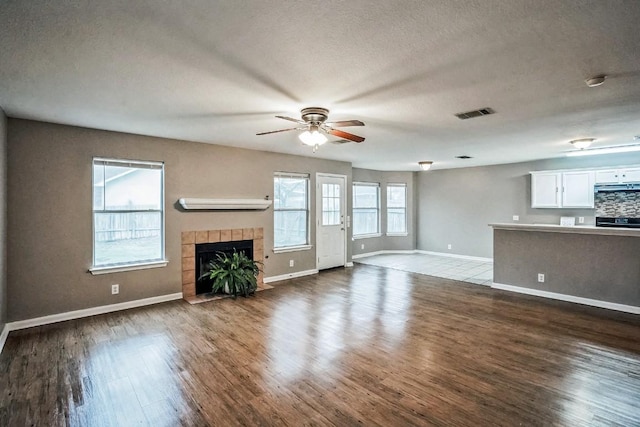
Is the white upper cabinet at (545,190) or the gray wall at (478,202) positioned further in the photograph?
the gray wall at (478,202)

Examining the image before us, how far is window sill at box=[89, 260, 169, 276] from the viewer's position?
4.30m

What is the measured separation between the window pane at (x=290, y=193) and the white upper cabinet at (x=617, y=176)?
5827mm

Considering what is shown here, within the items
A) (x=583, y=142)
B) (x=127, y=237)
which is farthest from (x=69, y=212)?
(x=583, y=142)

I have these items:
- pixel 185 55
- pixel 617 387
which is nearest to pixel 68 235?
pixel 185 55

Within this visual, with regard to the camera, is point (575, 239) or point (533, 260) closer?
point (575, 239)

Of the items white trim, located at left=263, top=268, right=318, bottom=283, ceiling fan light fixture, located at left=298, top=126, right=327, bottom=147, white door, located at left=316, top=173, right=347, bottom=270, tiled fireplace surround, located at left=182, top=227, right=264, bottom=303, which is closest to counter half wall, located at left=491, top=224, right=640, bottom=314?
white door, located at left=316, top=173, right=347, bottom=270

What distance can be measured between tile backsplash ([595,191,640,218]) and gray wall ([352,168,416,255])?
15.0 ft

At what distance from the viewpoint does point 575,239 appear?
4902 mm

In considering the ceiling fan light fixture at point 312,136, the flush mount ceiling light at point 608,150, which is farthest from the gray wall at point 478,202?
the ceiling fan light fixture at point 312,136

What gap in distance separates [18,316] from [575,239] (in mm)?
7630

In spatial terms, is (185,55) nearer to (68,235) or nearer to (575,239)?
(68,235)

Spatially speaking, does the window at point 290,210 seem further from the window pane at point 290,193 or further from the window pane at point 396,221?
the window pane at point 396,221

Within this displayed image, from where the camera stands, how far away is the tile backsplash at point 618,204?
5.14m

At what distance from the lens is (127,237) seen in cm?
464
